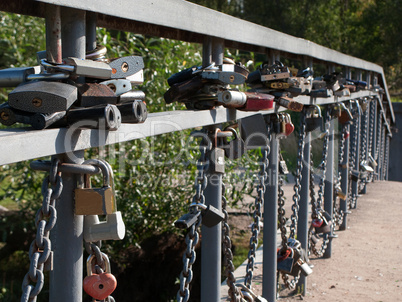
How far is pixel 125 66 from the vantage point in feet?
4.78

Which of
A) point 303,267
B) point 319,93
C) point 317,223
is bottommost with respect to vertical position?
point 303,267

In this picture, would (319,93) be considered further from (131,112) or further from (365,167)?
(365,167)

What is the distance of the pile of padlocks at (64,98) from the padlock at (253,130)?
1042 millimetres

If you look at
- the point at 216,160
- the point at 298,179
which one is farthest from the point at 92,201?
the point at 298,179

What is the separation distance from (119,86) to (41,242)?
1.70ft

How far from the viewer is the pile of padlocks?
112 cm

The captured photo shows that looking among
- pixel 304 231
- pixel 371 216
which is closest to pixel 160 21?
pixel 304 231

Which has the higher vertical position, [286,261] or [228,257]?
[228,257]

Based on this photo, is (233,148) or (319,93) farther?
(319,93)

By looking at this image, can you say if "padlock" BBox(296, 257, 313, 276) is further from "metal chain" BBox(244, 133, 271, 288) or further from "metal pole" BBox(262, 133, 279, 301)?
"metal chain" BBox(244, 133, 271, 288)

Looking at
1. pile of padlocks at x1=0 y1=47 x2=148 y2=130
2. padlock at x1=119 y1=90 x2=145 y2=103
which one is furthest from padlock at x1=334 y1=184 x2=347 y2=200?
pile of padlocks at x1=0 y1=47 x2=148 y2=130

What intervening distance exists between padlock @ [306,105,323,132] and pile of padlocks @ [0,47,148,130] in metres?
2.34

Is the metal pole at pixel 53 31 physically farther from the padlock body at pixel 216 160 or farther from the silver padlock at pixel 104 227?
the padlock body at pixel 216 160

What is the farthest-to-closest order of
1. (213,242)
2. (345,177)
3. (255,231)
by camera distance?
(345,177)
(255,231)
(213,242)
